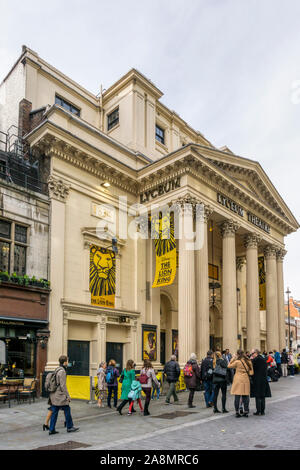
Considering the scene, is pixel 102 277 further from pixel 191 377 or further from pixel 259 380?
pixel 259 380

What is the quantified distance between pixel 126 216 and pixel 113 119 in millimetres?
8199

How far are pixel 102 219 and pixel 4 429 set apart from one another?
11.7m

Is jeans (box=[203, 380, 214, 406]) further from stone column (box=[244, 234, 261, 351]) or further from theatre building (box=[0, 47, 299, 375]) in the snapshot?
stone column (box=[244, 234, 261, 351])

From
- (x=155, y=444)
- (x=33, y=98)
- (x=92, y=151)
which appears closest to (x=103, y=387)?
(x=155, y=444)

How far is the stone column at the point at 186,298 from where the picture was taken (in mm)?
19266

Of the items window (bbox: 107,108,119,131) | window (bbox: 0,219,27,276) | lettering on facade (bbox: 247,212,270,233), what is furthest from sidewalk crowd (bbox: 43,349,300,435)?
window (bbox: 107,108,119,131)

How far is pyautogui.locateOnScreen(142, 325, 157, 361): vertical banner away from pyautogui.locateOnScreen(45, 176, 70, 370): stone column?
5.51 metres

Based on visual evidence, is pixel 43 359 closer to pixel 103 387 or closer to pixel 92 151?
pixel 103 387

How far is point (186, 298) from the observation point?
19.6 m

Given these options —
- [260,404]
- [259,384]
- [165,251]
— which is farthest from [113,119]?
[260,404]

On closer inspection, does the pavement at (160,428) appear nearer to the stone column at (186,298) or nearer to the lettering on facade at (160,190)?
the stone column at (186,298)

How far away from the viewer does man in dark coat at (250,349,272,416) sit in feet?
37.9

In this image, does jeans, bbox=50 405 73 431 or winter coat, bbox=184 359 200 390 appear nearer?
jeans, bbox=50 405 73 431

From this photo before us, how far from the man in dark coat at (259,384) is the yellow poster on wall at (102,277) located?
31.6ft
